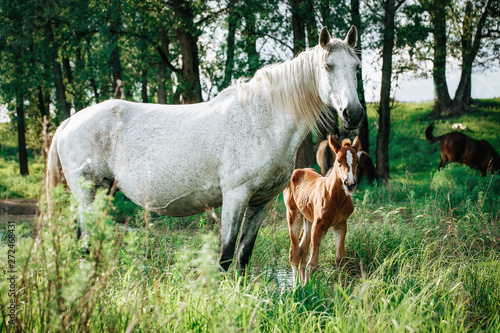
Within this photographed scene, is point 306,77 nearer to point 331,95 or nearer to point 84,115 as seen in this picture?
point 331,95

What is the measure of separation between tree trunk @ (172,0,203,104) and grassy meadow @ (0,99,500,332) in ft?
14.3

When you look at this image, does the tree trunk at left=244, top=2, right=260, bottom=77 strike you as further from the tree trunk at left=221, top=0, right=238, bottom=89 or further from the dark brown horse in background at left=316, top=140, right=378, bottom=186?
the dark brown horse in background at left=316, top=140, right=378, bottom=186

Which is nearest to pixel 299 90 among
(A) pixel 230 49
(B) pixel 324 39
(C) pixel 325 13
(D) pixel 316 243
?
(B) pixel 324 39

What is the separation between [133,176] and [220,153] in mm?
878

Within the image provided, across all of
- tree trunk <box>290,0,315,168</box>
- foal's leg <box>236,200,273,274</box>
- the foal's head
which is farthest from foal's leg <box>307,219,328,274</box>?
tree trunk <box>290,0,315,168</box>

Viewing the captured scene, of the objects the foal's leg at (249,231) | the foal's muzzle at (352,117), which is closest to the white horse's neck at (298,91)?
the foal's muzzle at (352,117)

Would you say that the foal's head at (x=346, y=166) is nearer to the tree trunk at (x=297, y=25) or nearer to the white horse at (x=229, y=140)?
the white horse at (x=229, y=140)

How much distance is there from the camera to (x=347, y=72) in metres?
3.21

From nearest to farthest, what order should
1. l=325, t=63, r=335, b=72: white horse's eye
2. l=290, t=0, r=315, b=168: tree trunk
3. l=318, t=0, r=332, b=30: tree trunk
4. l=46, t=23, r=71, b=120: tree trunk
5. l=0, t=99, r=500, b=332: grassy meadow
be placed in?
l=0, t=99, r=500, b=332: grassy meadow < l=325, t=63, r=335, b=72: white horse's eye < l=318, t=0, r=332, b=30: tree trunk < l=290, t=0, r=315, b=168: tree trunk < l=46, t=23, r=71, b=120: tree trunk

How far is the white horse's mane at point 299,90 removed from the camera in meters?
3.44

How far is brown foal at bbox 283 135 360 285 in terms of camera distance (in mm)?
3887

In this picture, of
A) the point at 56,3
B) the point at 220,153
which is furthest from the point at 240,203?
the point at 56,3

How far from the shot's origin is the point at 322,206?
3953 mm

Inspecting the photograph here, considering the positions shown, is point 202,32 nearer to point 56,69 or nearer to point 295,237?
point 56,69
